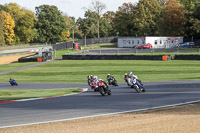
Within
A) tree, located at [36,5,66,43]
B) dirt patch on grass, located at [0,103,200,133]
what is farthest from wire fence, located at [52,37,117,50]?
dirt patch on grass, located at [0,103,200,133]

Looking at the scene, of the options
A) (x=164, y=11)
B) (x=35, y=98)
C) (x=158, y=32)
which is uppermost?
(x=164, y=11)

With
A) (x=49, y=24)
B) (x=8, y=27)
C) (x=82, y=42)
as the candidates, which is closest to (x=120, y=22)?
(x=82, y=42)

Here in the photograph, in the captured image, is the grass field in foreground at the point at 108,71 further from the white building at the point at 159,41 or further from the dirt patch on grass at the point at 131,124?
the white building at the point at 159,41

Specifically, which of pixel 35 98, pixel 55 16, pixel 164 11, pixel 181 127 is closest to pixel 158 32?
pixel 164 11

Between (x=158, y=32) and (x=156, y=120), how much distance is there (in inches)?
3479

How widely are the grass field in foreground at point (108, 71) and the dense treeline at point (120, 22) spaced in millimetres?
43773

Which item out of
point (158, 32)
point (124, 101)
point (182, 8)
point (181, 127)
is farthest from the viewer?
point (158, 32)

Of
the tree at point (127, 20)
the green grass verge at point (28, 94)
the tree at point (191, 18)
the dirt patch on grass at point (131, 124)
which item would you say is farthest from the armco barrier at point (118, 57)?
the tree at point (127, 20)

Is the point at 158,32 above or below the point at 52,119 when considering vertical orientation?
above

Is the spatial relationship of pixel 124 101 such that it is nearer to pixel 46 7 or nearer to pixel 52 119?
pixel 52 119

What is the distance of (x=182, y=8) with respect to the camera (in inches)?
3634

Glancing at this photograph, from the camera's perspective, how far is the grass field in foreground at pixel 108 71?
116 feet

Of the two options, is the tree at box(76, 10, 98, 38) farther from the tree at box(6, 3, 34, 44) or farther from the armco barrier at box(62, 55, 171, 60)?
the armco barrier at box(62, 55, 171, 60)

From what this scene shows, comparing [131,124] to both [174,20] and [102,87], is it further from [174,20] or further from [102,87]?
[174,20]
